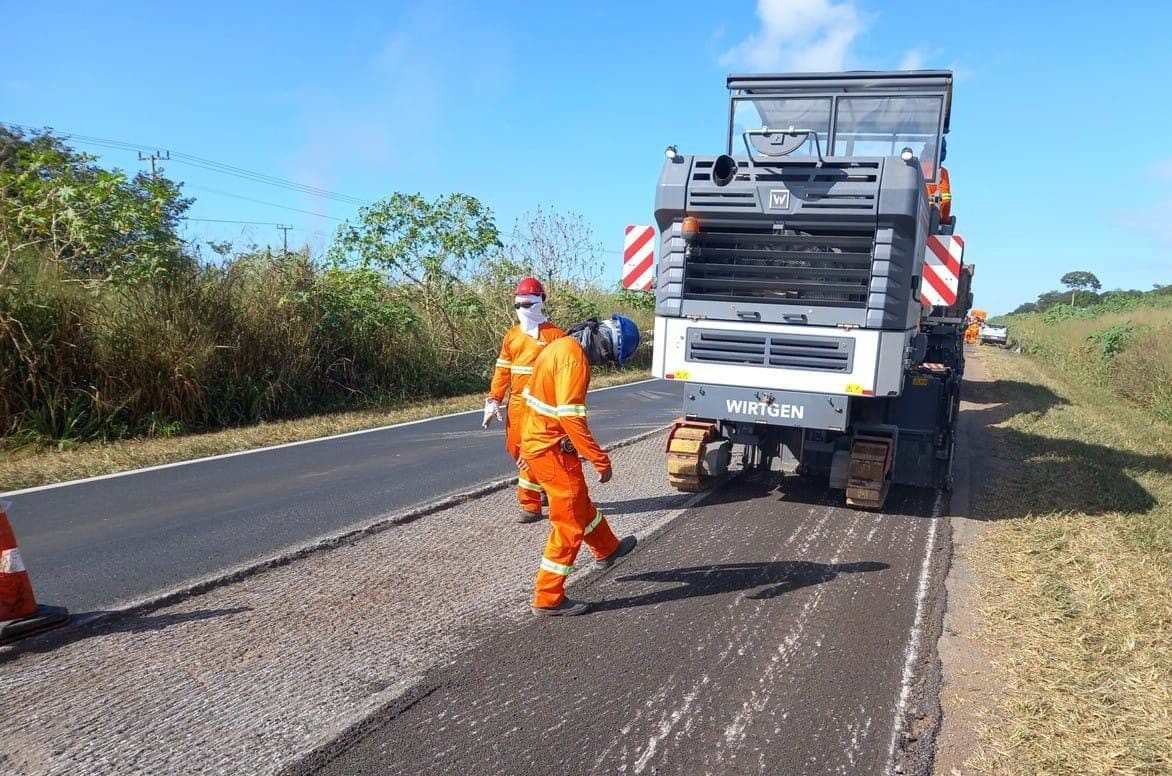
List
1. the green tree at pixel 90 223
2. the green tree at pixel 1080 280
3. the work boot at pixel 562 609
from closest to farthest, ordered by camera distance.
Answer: the work boot at pixel 562 609
the green tree at pixel 90 223
the green tree at pixel 1080 280

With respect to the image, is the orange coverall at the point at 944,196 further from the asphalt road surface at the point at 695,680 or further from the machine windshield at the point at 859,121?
the asphalt road surface at the point at 695,680

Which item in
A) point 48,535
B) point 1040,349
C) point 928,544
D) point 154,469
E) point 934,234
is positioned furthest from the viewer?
point 1040,349

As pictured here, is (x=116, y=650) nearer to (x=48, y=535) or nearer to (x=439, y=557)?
(x=439, y=557)

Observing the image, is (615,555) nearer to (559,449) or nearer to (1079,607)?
(559,449)

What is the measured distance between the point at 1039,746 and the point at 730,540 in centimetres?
302

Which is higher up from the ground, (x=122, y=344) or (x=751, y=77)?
(x=751, y=77)

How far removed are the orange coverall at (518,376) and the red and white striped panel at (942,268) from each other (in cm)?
332

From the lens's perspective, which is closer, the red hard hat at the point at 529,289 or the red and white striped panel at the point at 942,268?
the red hard hat at the point at 529,289

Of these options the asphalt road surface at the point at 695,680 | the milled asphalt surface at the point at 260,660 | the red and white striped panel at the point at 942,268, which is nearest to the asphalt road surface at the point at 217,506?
the milled asphalt surface at the point at 260,660

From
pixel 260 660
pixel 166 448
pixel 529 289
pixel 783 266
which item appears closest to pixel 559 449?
pixel 529 289

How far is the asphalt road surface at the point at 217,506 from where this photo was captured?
17.4ft

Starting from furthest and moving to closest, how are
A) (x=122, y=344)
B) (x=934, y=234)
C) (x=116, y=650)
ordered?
(x=122, y=344) < (x=934, y=234) < (x=116, y=650)

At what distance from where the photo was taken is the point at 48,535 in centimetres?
610

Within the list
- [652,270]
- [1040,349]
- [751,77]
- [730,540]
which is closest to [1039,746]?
[730,540]
